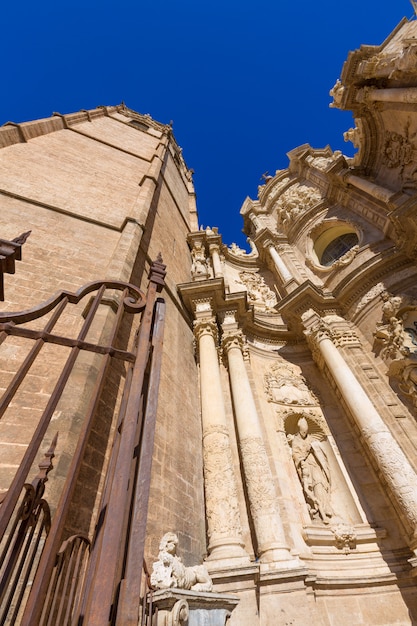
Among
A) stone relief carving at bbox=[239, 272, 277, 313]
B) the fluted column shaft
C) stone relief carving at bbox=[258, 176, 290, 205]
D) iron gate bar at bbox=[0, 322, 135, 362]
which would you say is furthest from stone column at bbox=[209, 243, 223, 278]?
iron gate bar at bbox=[0, 322, 135, 362]

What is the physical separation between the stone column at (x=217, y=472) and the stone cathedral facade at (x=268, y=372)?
0.10ft

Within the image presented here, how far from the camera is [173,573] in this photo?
3.68 m

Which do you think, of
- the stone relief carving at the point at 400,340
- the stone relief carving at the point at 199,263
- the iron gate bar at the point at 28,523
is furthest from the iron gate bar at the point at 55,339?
the stone relief carving at the point at 199,263

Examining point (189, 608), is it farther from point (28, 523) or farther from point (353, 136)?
point (353, 136)

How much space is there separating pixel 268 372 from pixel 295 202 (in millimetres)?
9084

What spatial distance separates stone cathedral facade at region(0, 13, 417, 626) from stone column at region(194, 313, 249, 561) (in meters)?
0.03

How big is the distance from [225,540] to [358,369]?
5.05 metres

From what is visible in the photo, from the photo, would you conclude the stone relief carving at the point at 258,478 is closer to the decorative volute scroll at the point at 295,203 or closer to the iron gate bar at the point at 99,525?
the iron gate bar at the point at 99,525

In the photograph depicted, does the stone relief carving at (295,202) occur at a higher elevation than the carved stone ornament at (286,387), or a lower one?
higher

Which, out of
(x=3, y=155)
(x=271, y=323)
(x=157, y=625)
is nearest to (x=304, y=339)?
(x=271, y=323)

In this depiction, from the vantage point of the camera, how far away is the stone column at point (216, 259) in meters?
12.5

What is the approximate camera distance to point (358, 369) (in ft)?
26.9

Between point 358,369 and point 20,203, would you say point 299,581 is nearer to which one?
point 358,369

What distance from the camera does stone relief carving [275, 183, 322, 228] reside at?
14.5 meters
